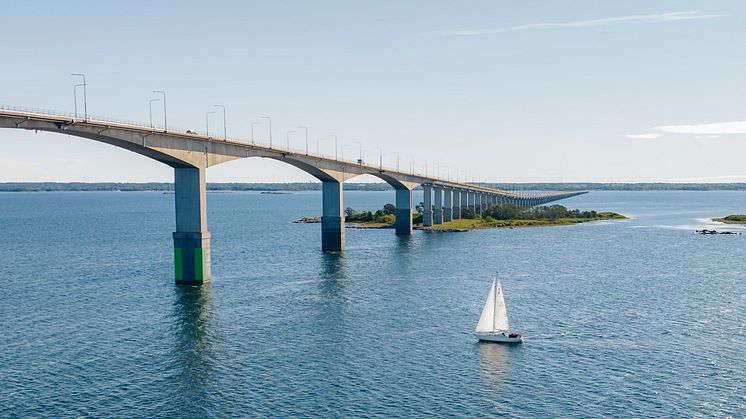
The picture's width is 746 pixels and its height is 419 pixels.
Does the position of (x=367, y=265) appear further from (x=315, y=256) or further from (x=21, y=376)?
(x=21, y=376)

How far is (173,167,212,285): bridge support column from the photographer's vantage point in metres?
84.4

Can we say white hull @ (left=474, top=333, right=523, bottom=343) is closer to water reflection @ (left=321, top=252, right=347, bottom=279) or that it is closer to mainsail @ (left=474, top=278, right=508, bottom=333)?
mainsail @ (left=474, top=278, right=508, bottom=333)

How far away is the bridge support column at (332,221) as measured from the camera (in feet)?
405

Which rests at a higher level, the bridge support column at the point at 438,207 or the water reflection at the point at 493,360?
the bridge support column at the point at 438,207

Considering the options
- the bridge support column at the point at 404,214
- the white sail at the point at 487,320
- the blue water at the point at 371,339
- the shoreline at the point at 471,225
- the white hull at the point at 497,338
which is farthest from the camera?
the shoreline at the point at 471,225

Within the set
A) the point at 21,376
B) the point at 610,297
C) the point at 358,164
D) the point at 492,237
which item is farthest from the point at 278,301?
the point at 492,237

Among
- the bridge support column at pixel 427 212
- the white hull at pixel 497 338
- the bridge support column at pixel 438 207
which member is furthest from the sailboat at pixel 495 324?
the bridge support column at pixel 438 207

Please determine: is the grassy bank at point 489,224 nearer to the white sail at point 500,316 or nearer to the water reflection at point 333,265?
the water reflection at point 333,265

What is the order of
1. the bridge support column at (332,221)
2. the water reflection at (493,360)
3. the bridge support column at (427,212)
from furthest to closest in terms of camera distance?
the bridge support column at (427,212)
the bridge support column at (332,221)
the water reflection at (493,360)

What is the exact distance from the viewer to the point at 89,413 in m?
41.8

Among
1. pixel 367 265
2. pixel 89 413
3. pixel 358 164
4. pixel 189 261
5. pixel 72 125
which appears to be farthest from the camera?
pixel 358 164

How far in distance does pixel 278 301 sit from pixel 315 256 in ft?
136

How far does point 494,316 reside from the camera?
59.4 meters

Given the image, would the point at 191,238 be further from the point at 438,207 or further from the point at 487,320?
the point at 438,207
